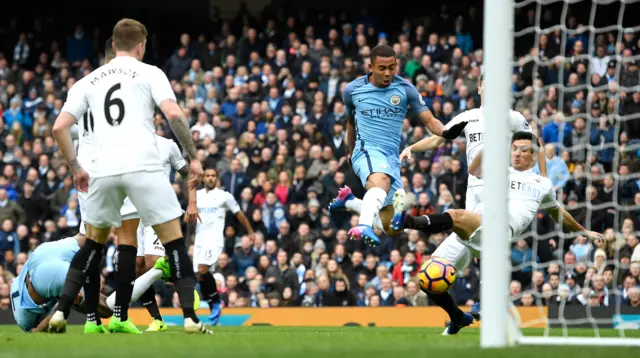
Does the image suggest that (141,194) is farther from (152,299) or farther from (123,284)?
(152,299)

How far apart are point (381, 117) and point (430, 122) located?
1.77 ft

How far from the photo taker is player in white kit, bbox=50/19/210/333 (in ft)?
25.8

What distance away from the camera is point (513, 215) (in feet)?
31.9

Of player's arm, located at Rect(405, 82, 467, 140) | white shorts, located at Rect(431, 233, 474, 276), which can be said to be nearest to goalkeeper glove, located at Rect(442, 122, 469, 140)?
player's arm, located at Rect(405, 82, 467, 140)

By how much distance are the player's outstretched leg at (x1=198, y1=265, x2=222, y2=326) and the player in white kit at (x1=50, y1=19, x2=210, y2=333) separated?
634 cm

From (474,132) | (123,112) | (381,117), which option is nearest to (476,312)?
(474,132)

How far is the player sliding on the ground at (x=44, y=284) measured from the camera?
33.0ft

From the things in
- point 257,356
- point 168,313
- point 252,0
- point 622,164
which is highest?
point 252,0

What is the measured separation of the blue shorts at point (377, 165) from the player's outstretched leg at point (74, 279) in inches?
122

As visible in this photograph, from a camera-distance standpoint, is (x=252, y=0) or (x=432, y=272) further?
(x=252, y=0)

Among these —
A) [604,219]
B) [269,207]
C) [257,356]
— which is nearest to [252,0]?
[269,207]

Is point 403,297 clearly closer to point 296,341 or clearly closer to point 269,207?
point 269,207

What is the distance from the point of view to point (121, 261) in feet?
28.8

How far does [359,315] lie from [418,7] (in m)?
10.8
